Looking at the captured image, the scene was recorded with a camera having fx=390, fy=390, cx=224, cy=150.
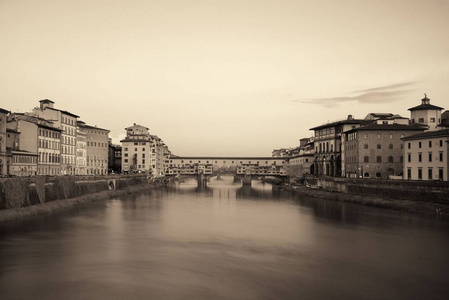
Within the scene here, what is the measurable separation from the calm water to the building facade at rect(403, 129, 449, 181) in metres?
10.0

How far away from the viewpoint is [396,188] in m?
49.6

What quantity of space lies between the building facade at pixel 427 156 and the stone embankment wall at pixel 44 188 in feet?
149

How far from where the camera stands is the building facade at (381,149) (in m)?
64.2

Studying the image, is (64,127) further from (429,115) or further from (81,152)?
(429,115)

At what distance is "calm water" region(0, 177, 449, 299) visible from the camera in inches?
A: 757

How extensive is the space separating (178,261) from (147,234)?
9.52 meters

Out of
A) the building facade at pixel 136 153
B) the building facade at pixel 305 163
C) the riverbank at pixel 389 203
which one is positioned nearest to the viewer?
the riverbank at pixel 389 203

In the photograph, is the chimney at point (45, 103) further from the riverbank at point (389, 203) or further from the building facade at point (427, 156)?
the building facade at point (427, 156)

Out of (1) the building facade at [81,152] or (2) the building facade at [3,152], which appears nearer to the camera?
(2) the building facade at [3,152]

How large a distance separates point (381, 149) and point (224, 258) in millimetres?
48247

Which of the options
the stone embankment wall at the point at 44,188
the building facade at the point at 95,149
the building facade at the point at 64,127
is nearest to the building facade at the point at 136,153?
the building facade at the point at 95,149

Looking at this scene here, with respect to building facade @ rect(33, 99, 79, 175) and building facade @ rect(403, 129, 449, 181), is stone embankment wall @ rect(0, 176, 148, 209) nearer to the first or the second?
building facade @ rect(33, 99, 79, 175)

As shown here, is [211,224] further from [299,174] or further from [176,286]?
[299,174]

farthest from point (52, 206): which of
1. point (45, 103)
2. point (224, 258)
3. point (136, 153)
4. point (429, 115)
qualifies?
point (136, 153)
